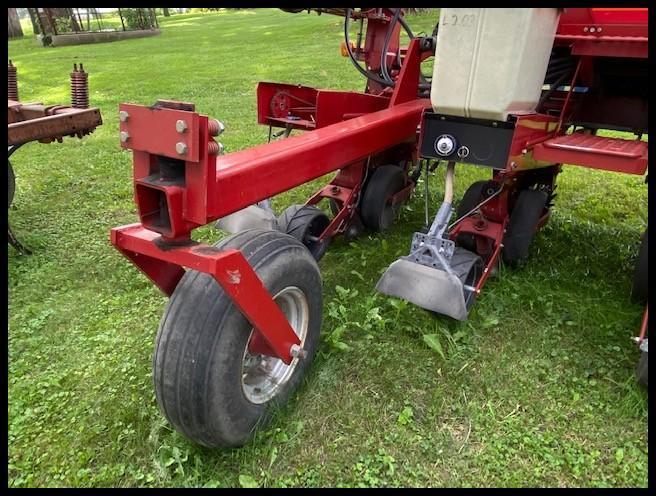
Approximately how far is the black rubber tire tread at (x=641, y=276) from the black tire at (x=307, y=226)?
1.77 metres

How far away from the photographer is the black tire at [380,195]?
388 cm

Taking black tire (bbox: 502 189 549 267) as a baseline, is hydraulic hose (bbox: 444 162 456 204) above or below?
above

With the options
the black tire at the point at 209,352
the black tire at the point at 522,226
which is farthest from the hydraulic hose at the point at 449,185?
the black tire at the point at 209,352

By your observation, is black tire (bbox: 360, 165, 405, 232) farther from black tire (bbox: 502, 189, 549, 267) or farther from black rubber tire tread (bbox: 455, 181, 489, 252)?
black tire (bbox: 502, 189, 549, 267)

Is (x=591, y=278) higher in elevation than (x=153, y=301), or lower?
higher

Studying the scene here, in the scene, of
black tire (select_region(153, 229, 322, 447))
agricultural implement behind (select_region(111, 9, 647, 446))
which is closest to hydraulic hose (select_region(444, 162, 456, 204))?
agricultural implement behind (select_region(111, 9, 647, 446))

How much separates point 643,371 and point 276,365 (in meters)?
1.58

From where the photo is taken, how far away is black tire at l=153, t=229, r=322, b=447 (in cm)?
197

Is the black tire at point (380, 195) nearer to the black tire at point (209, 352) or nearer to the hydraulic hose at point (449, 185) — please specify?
the hydraulic hose at point (449, 185)

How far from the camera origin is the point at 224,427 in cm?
211

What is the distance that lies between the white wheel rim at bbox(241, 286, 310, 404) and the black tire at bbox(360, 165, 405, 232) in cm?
157
